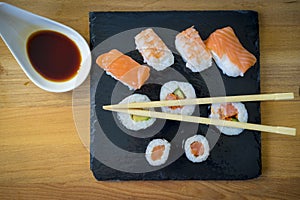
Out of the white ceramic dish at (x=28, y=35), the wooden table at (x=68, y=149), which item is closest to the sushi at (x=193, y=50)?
the wooden table at (x=68, y=149)

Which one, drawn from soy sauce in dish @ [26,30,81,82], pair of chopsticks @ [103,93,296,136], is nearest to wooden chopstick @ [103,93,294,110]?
pair of chopsticks @ [103,93,296,136]

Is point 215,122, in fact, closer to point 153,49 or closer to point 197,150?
point 197,150

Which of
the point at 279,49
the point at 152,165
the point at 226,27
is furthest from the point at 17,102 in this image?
the point at 279,49

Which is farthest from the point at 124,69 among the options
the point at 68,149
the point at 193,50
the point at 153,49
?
the point at 68,149

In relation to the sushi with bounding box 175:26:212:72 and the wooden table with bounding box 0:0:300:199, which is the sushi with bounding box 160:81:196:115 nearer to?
the sushi with bounding box 175:26:212:72

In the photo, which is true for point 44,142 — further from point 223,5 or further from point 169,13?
point 223,5

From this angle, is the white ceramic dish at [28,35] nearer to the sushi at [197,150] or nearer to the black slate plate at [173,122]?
the black slate plate at [173,122]
